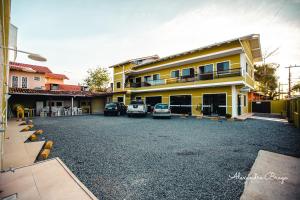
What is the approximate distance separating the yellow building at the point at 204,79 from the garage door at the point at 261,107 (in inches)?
193

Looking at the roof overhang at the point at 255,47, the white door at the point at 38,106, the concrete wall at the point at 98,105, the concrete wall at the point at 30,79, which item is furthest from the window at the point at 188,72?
the concrete wall at the point at 30,79

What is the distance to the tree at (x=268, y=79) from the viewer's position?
34.0 m

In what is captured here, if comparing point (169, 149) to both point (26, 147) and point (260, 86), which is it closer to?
point (26, 147)

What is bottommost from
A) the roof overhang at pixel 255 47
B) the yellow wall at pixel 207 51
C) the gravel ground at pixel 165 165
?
the gravel ground at pixel 165 165

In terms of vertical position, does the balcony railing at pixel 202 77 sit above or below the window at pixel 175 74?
below

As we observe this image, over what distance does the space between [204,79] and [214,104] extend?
3068mm

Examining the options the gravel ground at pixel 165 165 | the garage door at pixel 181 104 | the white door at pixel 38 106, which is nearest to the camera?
the gravel ground at pixel 165 165

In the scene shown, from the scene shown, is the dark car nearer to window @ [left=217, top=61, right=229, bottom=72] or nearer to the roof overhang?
window @ [left=217, top=61, right=229, bottom=72]

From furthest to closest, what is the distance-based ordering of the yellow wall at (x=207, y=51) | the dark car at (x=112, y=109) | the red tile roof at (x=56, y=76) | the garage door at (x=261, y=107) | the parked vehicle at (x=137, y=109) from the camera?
the red tile roof at (x=56, y=76)
the garage door at (x=261, y=107)
the dark car at (x=112, y=109)
the parked vehicle at (x=137, y=109)
the yellow wall at (x=207, y=51)

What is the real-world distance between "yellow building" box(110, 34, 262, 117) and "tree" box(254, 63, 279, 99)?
14.8m

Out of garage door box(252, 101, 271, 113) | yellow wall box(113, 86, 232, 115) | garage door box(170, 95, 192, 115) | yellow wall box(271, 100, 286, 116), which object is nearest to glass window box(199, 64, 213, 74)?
yellow wall box(113, 86, 232, 115)

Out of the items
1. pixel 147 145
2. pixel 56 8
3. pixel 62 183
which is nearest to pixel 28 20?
pixel 56 8

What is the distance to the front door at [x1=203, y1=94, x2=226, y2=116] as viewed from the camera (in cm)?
1560

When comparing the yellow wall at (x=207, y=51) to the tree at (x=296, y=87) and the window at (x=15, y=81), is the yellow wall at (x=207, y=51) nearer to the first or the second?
the window at (x=15, y=81)
